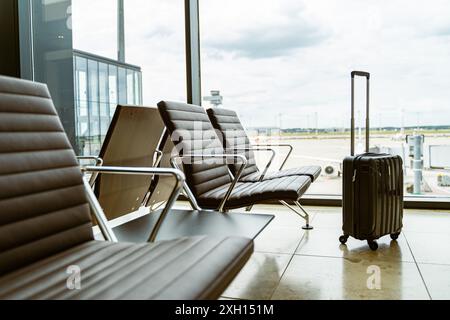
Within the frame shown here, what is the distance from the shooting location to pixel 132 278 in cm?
95

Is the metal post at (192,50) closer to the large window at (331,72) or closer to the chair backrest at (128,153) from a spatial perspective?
the large window at (331,72)

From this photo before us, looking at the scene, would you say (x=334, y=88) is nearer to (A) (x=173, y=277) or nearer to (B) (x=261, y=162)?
(B) (x=261, y=162)

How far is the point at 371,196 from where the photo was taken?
2.43 metres

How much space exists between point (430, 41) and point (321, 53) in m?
0.94

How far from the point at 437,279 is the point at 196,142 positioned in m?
1.46

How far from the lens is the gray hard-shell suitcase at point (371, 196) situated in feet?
7.99

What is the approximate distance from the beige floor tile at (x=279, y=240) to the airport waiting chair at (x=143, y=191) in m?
0.69

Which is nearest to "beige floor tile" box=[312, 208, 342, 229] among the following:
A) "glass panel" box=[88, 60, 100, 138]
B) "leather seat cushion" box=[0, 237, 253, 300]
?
"glass panel" box=[88, 60, 100, 138]

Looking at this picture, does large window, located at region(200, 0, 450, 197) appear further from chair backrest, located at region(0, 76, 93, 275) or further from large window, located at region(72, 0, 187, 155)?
chair backrest, located at region(0, 76, 93, 275)

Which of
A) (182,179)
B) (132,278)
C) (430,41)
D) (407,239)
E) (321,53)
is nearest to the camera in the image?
(132,278)

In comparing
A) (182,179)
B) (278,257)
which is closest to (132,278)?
(182,179)

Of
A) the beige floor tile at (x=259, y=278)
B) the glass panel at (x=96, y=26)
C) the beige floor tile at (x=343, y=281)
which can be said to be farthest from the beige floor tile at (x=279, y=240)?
the glass panel at (x=96, y=26)

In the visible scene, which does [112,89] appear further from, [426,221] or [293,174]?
[426,221]

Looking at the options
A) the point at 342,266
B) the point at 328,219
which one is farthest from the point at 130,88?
the point at 342,266
